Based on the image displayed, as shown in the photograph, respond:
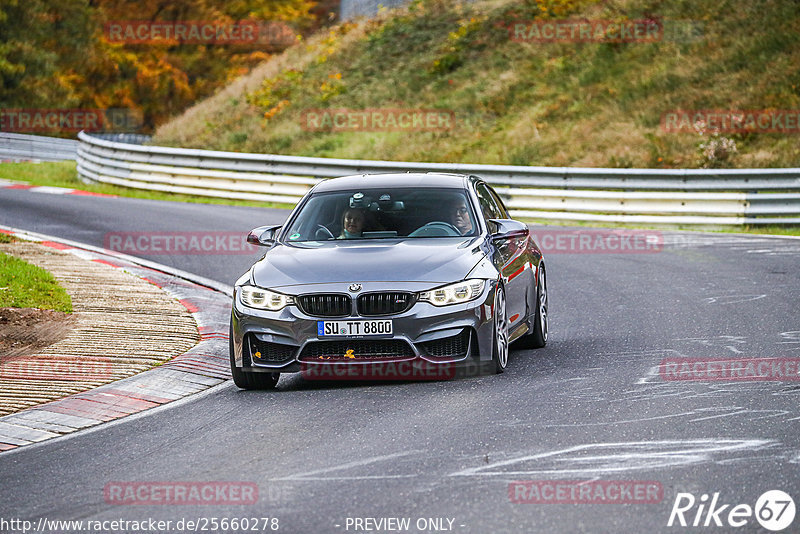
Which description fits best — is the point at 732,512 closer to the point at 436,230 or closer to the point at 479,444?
the point at 479,444

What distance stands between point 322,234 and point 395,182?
2.88ft

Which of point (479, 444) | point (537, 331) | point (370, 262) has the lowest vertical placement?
point (537, 331)

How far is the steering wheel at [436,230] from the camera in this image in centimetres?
1010

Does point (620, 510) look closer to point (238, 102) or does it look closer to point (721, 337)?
point (721, 337)

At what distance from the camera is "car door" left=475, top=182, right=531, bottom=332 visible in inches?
387

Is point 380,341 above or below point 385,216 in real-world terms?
below

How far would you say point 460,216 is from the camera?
10.3 meters

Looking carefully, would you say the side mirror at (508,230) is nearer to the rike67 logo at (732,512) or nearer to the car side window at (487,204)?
the car side window at (487,204)

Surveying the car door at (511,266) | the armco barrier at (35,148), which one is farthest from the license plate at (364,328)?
the armco barrier at (35,148)

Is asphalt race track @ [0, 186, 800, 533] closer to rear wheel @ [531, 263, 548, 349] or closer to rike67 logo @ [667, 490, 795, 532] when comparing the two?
rike67 logo @ [667, 490, 795, 532]

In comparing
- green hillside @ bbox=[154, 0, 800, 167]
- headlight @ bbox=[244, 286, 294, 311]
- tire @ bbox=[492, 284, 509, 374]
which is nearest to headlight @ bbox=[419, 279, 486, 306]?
tire @ bbox=[492, 284, 509, 374]

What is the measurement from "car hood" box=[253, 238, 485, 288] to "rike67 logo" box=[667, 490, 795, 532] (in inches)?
139

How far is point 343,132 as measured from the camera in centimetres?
3678

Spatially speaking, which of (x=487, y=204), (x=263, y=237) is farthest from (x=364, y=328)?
(x=487, y=204)
